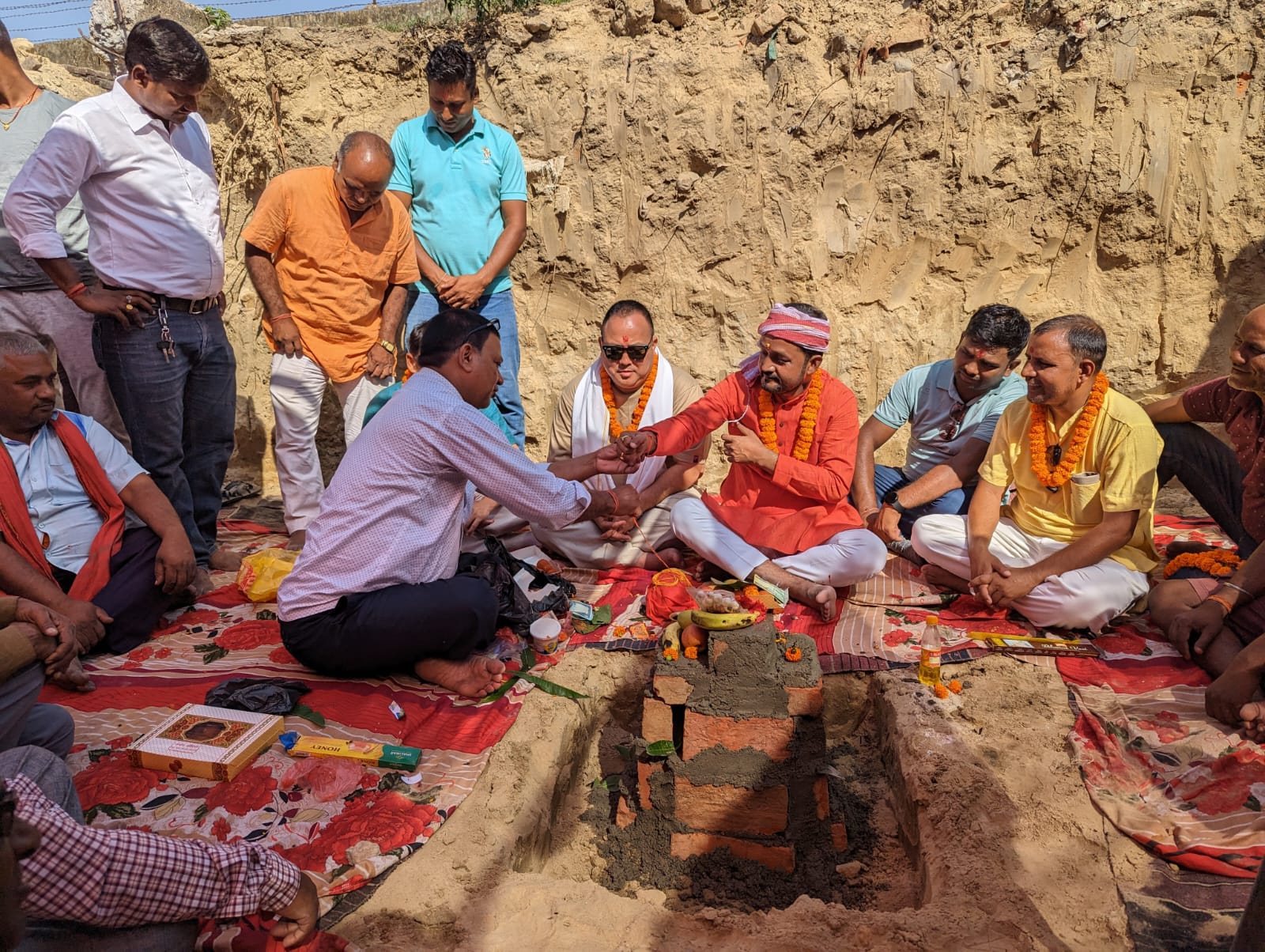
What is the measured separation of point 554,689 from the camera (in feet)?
12.8

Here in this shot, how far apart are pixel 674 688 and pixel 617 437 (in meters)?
2.15

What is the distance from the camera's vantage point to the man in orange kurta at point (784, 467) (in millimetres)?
4664

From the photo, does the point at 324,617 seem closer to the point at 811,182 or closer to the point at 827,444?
the point at 827,444

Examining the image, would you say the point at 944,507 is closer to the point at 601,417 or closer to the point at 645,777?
the point at 601,417

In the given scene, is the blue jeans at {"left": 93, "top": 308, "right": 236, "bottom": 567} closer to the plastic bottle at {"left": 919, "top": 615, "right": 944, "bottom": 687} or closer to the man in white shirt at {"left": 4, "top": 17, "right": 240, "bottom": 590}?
the man in white shirt at {"left": 4, "top": 17, "right": 240, "bottom": 590}

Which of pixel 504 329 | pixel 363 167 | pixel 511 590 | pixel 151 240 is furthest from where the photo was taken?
pixel 504 329

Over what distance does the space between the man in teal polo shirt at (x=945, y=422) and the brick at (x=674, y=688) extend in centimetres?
233

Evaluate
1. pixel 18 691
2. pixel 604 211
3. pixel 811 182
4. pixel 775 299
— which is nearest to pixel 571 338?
pixel 604 211

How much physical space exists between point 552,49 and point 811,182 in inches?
93.4

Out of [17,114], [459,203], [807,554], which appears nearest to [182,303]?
[17,114]

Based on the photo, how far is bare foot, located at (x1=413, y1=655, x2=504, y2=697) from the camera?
3818 mm

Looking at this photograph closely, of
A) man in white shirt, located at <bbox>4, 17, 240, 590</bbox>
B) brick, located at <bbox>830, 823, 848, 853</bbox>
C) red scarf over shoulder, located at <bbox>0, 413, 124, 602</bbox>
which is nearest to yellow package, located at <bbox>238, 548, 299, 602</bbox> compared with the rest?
man in white shirt, located at <bbox>4, 17, 240, 590</bbox>

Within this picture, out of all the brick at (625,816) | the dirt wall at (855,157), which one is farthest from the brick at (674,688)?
the dirt wall at (855,157)

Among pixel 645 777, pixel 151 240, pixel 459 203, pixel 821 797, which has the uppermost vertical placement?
pixel 459 203
